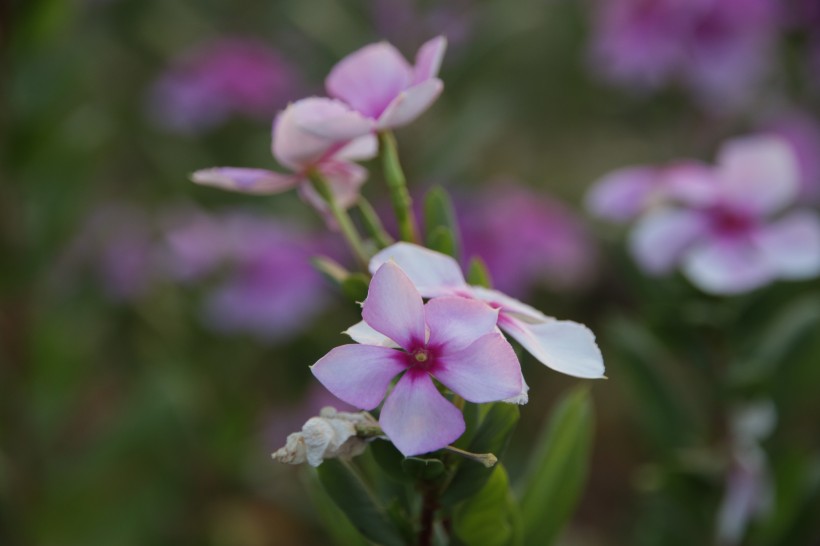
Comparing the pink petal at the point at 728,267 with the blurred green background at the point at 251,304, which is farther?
the blurred green background at the point at 251,304

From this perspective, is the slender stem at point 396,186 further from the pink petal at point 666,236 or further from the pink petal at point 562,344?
the pink petal at point 666,236

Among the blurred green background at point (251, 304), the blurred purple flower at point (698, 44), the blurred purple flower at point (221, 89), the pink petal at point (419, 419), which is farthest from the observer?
the blurred purple flower at point (221, 89)

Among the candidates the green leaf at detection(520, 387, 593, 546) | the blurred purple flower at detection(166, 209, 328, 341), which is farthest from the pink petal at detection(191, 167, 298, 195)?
the blurred purple flower at detection(166, 209, 328, 341)

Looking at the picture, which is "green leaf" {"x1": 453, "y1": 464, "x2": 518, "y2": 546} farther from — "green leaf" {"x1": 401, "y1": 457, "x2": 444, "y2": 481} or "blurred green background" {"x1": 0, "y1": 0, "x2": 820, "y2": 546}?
"blurred green background" {"x1": 0, "y1": 0, "x2": 820, "y2": 546}

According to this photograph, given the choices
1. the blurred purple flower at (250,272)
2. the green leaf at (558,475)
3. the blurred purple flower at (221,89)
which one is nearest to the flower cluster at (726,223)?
the green leaf at (558,475)

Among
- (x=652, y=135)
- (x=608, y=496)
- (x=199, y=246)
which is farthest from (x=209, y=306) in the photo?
(x=608, y=496)

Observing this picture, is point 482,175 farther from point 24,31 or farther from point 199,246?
point 24,31

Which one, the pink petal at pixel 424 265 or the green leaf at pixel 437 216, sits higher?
the pink petal at pixel 424 265

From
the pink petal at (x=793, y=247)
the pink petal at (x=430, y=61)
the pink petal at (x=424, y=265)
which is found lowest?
the pink petal at (x=793, y=247)
